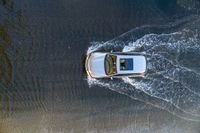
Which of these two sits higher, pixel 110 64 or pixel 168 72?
pixel 110 64

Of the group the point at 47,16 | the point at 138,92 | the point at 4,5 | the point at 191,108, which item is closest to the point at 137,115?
the point at 138,92

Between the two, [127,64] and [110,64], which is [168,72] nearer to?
[127,64]

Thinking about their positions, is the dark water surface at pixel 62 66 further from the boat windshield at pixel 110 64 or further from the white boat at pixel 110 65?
the boat windshield at pixel 110 64

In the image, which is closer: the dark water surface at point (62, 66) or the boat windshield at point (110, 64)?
the dark water surface at point (62, 66)

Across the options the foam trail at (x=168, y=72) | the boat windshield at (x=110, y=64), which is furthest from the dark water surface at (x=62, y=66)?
the boat windshield at (x=110, y=64)

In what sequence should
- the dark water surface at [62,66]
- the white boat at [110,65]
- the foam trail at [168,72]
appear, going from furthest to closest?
the foam trail at [168,72] < the white boat at [110,65] < the dark water surface at [62,66]

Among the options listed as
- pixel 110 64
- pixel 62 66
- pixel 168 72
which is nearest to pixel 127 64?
pixel 110 64
